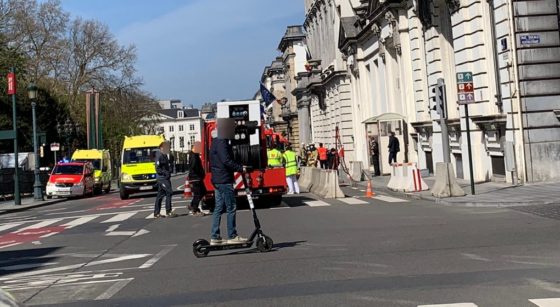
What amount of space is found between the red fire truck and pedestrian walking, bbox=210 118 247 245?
24.0ft

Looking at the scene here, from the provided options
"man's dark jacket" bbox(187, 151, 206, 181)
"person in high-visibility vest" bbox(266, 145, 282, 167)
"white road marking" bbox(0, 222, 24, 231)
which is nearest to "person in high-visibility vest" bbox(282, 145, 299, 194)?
"person in high-visibility vest" bbox(266, 145, 282, 167)

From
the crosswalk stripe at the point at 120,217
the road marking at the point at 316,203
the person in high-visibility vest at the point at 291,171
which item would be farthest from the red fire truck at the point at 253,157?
the person in high-visibility vest at the point at 291,171

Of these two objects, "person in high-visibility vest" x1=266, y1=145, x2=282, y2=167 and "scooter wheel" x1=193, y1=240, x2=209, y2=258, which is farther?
"person in high-visibility vest" x1=266, y1=145, x2=282, y2=167

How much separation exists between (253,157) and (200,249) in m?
9.92

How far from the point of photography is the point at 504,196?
16.3 metres

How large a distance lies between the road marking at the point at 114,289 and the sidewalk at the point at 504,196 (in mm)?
9866

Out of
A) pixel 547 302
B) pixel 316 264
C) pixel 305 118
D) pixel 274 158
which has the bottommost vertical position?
pixel 547 302

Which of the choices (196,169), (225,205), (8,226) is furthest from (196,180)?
(225,205)

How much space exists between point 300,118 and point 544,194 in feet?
203

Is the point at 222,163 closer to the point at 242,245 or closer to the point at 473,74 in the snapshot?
the point at 242,245

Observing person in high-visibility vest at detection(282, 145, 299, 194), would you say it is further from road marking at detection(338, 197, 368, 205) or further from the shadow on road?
the shadow on road

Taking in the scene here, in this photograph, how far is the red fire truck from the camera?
18422 mm

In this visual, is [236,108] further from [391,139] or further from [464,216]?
[391,139]

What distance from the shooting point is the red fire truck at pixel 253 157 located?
1842 cm
